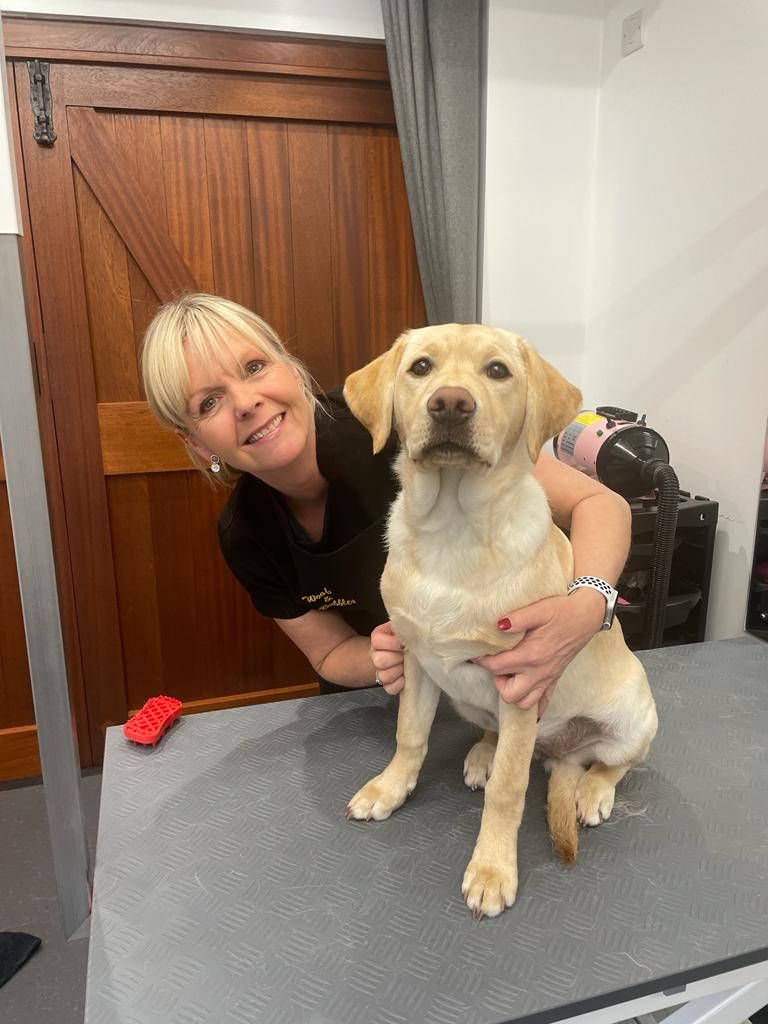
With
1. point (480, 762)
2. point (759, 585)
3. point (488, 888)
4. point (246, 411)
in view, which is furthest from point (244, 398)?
point (759, 585)

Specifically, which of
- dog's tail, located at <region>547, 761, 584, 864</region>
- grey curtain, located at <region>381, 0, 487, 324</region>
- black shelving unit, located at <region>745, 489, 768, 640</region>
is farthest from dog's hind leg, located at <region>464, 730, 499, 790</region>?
grey curtain, located at <region>381, 0, 487, 324</region>

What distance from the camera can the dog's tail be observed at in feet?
3.12

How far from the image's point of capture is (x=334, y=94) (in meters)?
2.28

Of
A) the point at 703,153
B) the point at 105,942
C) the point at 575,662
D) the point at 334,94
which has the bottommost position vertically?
the point at 105,942

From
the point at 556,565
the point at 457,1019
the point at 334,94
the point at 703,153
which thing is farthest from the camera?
the point at 334,94

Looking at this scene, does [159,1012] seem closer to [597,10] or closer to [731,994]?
[731,994]

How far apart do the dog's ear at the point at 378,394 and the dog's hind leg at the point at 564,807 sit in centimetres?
57

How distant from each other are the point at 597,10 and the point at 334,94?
92 cm

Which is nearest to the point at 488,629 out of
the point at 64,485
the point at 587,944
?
the point at 587,944

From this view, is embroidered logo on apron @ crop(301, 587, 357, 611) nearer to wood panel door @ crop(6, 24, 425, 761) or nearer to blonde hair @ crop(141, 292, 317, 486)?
blonde hair @ crop(141, 292, 317, 486)

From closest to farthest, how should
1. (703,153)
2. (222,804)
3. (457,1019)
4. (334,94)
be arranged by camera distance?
(457,1019), (222,804), (703,153), (334,94)

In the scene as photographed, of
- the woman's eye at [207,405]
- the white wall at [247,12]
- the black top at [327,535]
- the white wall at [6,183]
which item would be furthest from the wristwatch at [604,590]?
the white wall at [247,12]

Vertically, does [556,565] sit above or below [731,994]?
above

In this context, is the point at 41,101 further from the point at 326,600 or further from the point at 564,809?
the point at 564,809
